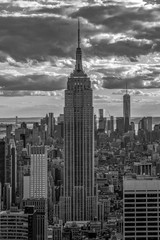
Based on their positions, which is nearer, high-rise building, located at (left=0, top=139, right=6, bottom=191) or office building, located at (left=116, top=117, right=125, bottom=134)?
office building, located at (left=116, top=117, right=125, bottom=134)

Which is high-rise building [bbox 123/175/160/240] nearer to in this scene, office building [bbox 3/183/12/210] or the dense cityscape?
the dense cityscape

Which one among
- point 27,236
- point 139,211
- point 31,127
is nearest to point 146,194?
point 139,211

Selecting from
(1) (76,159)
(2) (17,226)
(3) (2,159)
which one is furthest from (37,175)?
(2) (17,226)

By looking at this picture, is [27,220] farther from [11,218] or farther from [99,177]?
[99,177]

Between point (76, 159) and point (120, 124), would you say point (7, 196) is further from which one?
point (76, 159)

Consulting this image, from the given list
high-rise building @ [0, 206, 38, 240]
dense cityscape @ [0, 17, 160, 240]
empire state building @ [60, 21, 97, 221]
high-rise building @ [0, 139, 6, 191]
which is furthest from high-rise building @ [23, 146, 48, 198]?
high-rise building @ [0, 206, 38, 240]

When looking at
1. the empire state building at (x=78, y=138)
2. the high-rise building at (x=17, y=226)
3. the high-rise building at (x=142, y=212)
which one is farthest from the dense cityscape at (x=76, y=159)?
the high-rise building at (x=142, y=212)

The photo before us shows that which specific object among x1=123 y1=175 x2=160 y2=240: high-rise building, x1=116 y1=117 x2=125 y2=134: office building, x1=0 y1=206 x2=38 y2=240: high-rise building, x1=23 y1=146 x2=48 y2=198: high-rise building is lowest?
x1=0 y1=206 x2=38 y2=240: high-rise building
